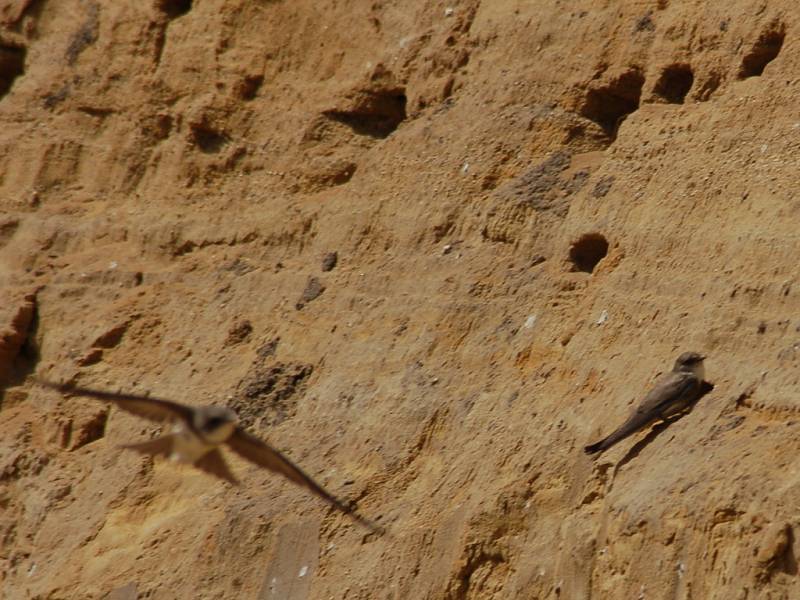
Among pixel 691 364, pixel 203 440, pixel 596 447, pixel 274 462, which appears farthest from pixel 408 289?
pixel 203 440

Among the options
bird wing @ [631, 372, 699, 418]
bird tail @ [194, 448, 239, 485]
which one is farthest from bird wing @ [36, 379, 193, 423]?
bird wing @ [631, 372, 699, 418]

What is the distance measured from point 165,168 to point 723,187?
4188mm

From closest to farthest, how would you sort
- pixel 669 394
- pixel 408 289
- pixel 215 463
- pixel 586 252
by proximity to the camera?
1. pixel 669 394
2. pixel 215 463
3. pixel 586 252
4. pixel 408 289

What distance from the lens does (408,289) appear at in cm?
959

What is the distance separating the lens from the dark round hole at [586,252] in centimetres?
905

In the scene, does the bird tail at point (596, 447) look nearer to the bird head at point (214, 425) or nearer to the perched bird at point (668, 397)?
the perched bird at point (668, 397)

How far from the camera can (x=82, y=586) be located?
30.4ft

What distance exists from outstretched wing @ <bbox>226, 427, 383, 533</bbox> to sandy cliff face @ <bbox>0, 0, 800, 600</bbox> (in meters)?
0.13

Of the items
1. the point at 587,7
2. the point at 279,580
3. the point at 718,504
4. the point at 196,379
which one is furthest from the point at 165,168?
the point at 718,504

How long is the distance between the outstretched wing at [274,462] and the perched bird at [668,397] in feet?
3.72

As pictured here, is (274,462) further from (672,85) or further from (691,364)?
(672,85)

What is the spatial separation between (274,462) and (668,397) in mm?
1784

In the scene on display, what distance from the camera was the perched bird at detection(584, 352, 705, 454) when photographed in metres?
7.64

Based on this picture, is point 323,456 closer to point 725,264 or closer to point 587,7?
point 725,264
